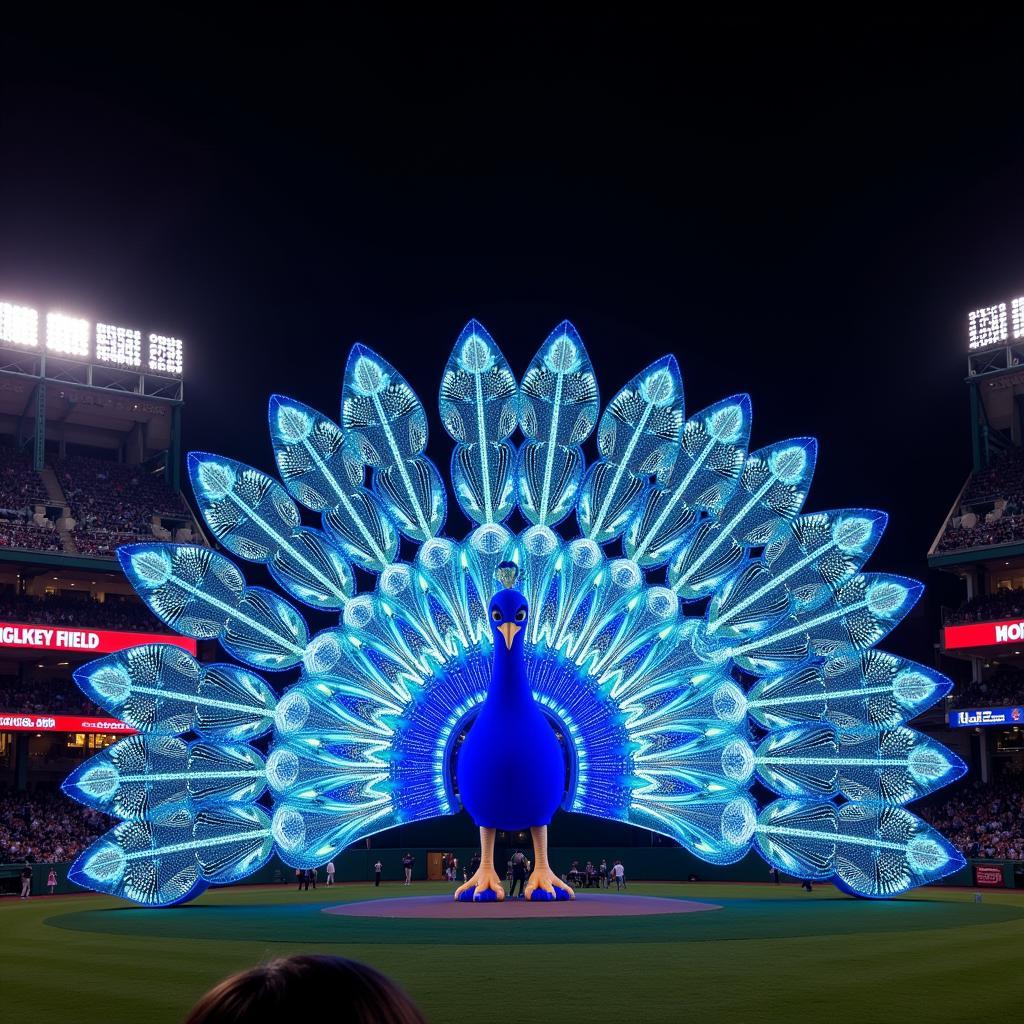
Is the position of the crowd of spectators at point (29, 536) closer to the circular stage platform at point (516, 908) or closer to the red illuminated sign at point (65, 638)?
the red illuminated sign at point (65, 638)

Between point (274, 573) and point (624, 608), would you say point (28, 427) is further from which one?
point (624, 608)

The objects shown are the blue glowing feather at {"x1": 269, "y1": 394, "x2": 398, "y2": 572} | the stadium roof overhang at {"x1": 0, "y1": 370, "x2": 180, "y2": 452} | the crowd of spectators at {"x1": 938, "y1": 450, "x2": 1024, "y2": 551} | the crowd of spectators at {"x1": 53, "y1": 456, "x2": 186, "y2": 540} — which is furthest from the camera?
the stadium roof overhang at {"x1": 0, "y1": 370, "x2": 180, "y2": 452}

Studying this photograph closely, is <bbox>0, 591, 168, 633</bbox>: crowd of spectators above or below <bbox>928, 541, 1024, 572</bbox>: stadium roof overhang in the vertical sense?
below

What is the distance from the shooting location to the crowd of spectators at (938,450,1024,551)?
53.1 meters

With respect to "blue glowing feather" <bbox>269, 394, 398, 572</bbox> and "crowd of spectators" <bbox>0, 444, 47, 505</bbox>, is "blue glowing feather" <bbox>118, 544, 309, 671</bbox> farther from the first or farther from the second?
"crowd of spectators" <bbox>0, 444, 47, 505</bbox>

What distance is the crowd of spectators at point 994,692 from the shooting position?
49.8 m

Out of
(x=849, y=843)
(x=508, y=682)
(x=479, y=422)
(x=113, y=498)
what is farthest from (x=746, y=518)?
(x=113, y=498)

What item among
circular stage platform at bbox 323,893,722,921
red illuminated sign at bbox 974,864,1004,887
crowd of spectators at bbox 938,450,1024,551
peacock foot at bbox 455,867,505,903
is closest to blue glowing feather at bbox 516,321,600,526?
peacock foot at bbox 455,867,505,903

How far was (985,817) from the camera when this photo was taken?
47.4 m


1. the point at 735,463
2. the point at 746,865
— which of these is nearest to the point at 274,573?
the point at 735,463

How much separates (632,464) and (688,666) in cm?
447

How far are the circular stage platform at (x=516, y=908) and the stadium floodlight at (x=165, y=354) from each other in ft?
110

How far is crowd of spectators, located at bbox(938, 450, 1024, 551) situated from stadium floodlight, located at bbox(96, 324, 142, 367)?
34719 millimetres

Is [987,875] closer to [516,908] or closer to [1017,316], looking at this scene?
[516,908]
